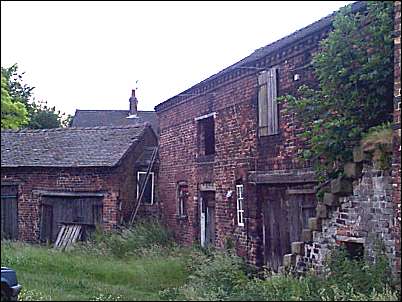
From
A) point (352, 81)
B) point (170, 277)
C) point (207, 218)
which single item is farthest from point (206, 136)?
point (352, 81)

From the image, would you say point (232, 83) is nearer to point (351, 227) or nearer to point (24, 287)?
point (351, 227)

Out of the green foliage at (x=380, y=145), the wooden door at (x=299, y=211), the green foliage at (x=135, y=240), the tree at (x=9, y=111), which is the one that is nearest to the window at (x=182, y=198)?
the green foliage at (x=135, y=240)

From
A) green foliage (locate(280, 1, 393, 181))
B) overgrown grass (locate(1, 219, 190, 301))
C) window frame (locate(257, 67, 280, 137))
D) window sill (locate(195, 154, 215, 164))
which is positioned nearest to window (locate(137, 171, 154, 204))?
overgrown grass (locate(1, 219, 190, 301))

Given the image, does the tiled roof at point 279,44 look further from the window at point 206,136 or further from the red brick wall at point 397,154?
the red brick wall at point 397,154

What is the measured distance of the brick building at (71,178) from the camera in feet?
37.8

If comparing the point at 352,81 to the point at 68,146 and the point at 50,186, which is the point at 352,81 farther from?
the point at 68,146

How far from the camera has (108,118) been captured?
4216 centimetres

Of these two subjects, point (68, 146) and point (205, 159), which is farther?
point (205, 159)

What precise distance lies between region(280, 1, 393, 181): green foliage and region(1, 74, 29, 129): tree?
19.7 feet

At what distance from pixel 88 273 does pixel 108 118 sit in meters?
28.7

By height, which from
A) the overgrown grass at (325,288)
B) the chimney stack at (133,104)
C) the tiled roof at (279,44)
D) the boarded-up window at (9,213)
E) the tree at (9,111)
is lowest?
the overgrown grass at (325,288)

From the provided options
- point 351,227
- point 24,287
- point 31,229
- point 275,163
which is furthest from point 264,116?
point 24,287

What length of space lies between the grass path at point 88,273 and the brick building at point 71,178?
0.45 metres

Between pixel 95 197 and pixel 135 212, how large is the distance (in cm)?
231
